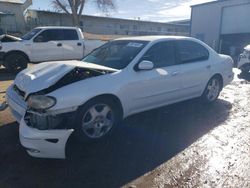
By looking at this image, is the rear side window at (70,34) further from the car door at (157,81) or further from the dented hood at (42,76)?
the dented hood at (42,76)

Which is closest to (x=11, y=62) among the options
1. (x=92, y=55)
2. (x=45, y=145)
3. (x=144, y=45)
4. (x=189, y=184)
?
(x=92, y=55)

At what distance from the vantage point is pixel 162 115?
530cm

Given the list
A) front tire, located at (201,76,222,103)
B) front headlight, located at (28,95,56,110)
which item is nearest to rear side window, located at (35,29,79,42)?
front tire, located at (201,76,222,103)

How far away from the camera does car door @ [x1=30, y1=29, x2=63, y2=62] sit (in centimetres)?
1102

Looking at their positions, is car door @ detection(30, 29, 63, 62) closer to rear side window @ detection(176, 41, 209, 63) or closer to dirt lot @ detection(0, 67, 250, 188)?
dirt lot @ detection(0, 67, 250, 188)

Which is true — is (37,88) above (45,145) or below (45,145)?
above

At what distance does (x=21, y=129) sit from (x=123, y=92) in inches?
61.5

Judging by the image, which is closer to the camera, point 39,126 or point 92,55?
point 39,126

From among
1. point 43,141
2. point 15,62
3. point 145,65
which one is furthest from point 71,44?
point 43,141

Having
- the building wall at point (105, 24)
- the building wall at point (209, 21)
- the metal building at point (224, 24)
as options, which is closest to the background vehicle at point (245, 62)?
the metal building at point (224, 24)

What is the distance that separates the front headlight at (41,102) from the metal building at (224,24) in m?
22.6

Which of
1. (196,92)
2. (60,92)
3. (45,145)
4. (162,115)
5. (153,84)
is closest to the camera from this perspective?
(45,145)

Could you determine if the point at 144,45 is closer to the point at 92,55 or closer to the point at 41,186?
the point at 92,55

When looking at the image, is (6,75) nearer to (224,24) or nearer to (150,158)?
(150,158)
